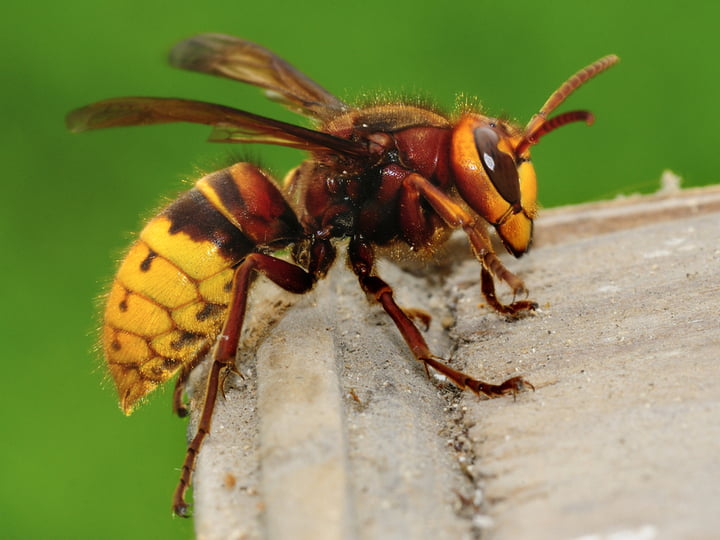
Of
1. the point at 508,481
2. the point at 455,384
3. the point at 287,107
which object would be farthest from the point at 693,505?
the point at 287,107

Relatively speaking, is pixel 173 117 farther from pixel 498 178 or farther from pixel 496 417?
pixel 496 417

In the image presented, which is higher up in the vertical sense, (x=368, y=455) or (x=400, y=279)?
(x=368, y=455)

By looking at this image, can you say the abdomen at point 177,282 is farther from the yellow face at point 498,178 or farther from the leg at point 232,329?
the yellow face at point 498,178

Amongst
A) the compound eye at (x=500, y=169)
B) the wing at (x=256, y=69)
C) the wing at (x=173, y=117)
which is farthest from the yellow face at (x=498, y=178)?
the wing at (x=256, y=69)

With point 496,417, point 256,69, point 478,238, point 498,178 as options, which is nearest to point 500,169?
point 498,178

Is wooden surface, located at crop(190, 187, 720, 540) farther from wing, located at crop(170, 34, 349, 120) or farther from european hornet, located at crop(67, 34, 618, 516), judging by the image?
wing, located at crop(170, 34, 349, 120)

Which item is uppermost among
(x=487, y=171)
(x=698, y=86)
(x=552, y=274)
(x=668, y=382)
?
(x=487, y=171)

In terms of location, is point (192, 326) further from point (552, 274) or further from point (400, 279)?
point (552, 274)

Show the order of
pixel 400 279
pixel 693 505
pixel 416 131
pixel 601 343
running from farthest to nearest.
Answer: pixel 400 279 < pixel 416 131 < pixel 601 343 < pixel 693 505
